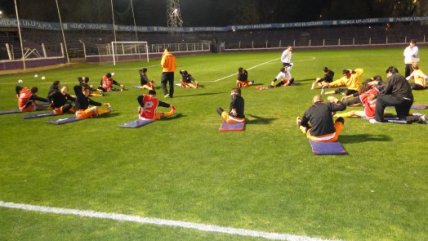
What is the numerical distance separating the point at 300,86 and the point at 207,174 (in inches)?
555

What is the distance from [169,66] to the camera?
18516 millimetres

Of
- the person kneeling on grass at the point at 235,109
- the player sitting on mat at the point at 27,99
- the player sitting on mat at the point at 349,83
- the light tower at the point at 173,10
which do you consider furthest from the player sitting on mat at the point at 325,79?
the light tower at the point at 173,10

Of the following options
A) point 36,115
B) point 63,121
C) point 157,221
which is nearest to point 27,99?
point 36,115

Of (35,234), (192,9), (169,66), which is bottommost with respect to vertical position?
(35,234)

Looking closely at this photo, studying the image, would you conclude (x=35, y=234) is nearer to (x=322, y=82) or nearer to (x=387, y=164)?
(x=387, y=164)

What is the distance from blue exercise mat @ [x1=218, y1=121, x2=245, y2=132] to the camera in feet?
37.8

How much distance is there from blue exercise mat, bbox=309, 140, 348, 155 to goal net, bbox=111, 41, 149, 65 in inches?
1697

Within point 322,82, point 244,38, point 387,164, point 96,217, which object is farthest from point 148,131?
point 244,38

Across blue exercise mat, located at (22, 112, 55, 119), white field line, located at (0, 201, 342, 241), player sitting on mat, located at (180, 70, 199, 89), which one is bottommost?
white field line, located at (0, 201, 342, 241)

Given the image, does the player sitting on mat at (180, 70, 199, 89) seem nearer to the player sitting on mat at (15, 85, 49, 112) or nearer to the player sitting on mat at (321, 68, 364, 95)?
the player sitting on mat at (321, 68, 364, 95)

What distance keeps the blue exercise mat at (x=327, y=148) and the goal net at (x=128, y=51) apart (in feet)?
141

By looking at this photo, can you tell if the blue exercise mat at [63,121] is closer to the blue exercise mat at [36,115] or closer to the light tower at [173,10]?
the blue exercise mat at [36,115]

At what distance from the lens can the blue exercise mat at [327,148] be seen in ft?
28.9

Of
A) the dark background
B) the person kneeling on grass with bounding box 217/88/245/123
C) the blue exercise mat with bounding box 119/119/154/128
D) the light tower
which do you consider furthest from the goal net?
the person kneeling on grass with bounding box 217/88/245/123
